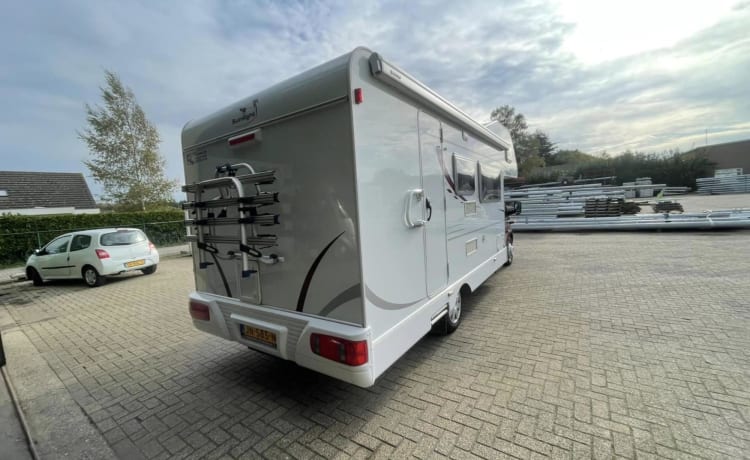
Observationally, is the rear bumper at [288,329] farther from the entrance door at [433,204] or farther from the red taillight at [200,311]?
the entrance door at [433,204]

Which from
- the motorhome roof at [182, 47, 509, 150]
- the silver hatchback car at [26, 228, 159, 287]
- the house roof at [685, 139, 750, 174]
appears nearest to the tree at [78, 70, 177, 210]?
the silver hatchback car at [26, 228, 159, 287]

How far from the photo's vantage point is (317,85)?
2.21m

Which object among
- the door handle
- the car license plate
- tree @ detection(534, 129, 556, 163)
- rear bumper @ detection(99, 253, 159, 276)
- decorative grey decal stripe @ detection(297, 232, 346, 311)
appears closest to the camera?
decorative grey decal stripe @ detection(297, 232, 346, 311)

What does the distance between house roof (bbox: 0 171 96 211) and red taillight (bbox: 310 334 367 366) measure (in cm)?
2788

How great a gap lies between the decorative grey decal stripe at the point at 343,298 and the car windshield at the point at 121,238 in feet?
27.2

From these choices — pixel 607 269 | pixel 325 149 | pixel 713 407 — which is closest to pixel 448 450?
pixel 713 407

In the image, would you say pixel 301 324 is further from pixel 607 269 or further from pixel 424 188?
pixel 607 269

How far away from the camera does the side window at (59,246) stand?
836 cm

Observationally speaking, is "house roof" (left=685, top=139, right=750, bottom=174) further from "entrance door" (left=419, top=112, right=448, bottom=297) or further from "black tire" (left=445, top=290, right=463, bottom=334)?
"entrance door" (left=419, top=112, right=448, bottom=297)

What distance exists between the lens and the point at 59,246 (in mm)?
8508

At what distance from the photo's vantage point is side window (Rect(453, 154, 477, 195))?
3.67 meters

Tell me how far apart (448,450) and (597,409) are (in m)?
1.21

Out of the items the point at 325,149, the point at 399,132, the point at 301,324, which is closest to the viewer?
the point at 325,149

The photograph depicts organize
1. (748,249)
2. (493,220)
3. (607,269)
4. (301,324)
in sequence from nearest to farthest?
(301,324) → (493,220) → (607,269) → (748,249)
